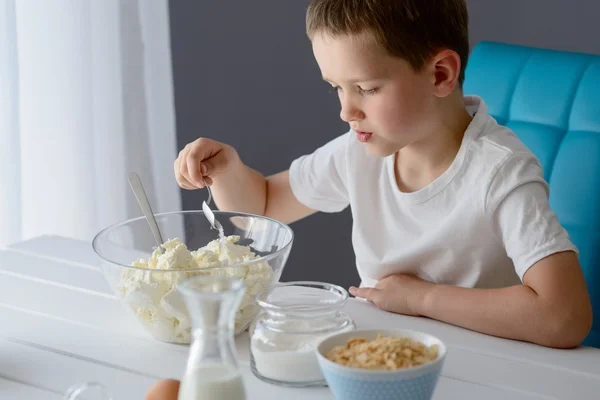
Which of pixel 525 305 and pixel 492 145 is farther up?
pixel 492 145

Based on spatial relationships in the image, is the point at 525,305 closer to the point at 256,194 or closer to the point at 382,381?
the point at 382,381

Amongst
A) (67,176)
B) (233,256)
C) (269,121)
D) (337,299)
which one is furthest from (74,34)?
(337,299)

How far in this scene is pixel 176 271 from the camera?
1000mm

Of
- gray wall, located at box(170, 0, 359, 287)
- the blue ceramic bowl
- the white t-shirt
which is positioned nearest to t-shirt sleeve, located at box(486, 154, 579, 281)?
the white t-shirt

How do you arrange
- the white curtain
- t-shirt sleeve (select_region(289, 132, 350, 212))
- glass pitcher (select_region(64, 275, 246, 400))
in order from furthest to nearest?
the white curtain
t-shirt sleeve (select_region(289, 132, 350, 212))
glass pitcher (select_region(64, 275, 246, 400))

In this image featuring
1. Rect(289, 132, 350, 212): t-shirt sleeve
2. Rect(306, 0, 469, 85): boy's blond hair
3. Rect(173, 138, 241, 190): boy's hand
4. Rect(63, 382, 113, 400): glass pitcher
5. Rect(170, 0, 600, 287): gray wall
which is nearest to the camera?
Rect(63, 382, 113, 400): glass pitcher

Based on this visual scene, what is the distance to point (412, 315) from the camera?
117 cm

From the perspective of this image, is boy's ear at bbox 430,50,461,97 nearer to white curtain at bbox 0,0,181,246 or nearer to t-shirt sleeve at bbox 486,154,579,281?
t-shirt sleeve at bbox 486,154,579,281

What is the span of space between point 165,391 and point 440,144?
692 mm

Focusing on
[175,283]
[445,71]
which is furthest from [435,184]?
[175,283]

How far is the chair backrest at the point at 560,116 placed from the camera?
1425 millimetres

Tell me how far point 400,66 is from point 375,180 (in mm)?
258

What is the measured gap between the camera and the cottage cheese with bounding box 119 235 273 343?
3.33 feet

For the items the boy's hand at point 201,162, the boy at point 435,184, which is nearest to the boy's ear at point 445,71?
the boy at point 435,184
